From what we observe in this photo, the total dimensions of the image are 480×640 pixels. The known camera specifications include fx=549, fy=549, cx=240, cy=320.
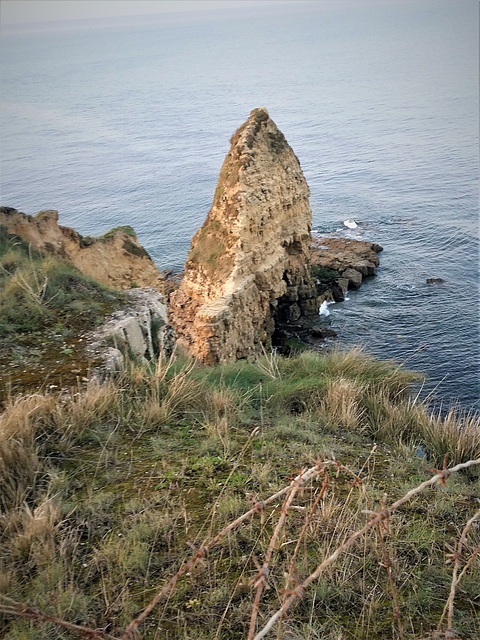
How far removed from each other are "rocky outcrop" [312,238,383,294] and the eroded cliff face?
7.65 meters

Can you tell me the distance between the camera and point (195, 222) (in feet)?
125

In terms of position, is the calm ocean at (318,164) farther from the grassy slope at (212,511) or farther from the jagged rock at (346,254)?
the grassy slope at (212,511)

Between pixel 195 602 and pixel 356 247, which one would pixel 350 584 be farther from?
pixel 356 247

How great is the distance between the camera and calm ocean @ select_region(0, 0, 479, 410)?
83.6 feet

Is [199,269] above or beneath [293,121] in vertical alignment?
Answer: beneath

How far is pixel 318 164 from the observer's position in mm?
52188

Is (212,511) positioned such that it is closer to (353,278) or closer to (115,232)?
(115,232)

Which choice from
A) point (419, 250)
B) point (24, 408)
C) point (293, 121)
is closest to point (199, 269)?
point (24, 408)

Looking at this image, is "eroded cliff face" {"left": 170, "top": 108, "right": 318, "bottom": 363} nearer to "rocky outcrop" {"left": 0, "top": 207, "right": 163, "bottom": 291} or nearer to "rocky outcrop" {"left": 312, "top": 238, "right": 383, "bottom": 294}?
"rocky outcrop" {"left": 0, "top": 207, "right": 163, "bottom": 291}

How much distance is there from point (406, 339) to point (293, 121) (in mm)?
51086

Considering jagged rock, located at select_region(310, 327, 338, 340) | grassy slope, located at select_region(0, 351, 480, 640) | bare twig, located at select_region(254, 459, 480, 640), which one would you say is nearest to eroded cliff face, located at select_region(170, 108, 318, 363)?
jagged rock, located at select_region(310, 327, 338, 340)

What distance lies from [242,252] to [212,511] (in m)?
15.3

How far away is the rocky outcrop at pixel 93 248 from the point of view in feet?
44.1

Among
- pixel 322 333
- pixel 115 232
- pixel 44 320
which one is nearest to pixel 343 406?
pixel 44 320
